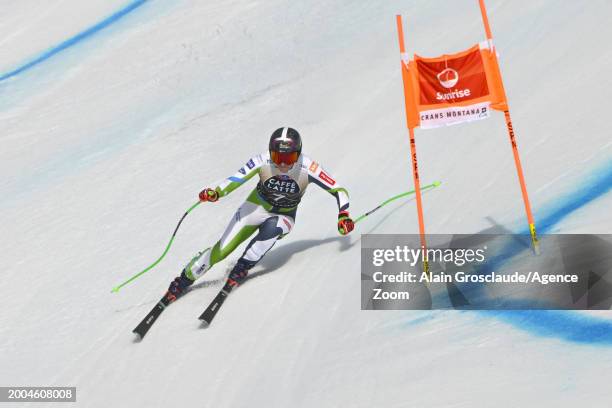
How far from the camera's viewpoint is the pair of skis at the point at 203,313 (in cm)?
667

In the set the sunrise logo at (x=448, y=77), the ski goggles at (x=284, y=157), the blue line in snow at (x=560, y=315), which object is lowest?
the blue line in snow at (x=560, y=315)

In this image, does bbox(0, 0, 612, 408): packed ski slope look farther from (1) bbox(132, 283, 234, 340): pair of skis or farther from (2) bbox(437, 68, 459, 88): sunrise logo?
(2) bbox(437, 68, 459, 88): sunrise logo

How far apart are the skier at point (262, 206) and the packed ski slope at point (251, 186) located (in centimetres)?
26

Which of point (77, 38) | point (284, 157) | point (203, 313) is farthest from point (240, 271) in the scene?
point (77, 38)

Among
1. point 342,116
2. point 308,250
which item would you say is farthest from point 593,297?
point 342,116

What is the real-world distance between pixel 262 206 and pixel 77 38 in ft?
26.7

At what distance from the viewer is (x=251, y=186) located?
9.40 meters

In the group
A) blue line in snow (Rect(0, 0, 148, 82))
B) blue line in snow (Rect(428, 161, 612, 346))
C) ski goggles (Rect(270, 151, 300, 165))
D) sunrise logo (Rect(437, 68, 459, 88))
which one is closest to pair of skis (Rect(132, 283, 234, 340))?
ski goggles (Rect(270, 151, 300, 165))

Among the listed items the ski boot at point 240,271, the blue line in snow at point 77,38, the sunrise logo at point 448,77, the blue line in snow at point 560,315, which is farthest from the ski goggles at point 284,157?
the blue line in snow at point 77,38

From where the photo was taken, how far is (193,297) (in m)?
7.19

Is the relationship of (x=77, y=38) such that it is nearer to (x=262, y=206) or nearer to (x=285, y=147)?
(x=262, y=206)

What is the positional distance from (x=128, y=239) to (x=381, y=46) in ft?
16.7

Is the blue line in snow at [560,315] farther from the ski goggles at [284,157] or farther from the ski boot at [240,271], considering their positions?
the ski boot at [240,271]

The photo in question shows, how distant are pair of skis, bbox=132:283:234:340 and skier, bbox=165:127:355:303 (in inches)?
2.8
